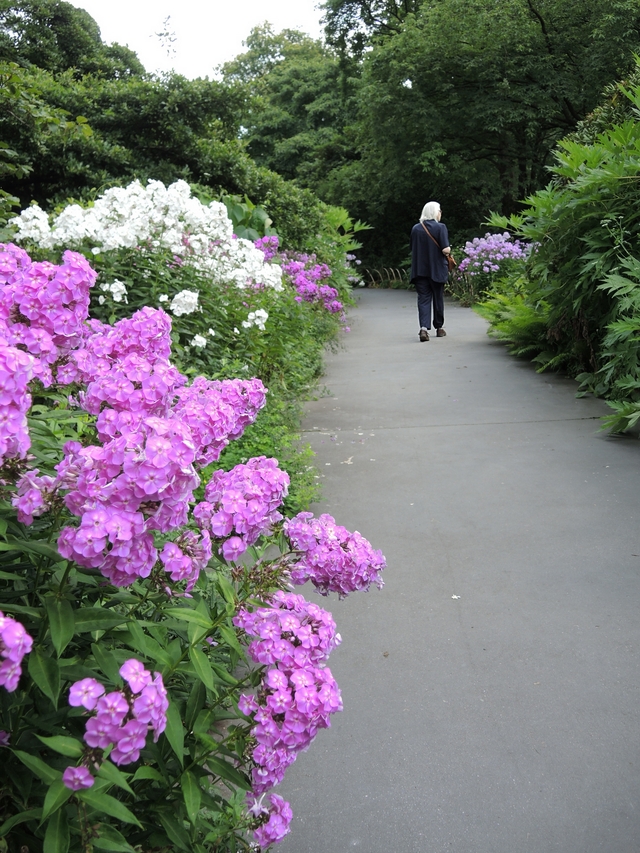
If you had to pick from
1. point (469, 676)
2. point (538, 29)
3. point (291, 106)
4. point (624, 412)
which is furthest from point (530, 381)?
point (291, 106)

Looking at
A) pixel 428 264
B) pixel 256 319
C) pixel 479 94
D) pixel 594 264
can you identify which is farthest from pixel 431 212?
pixel 479 94

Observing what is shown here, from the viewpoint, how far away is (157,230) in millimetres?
6324

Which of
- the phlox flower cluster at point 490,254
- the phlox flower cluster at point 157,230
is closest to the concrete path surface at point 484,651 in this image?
the phlox flower cluster at point 157,230

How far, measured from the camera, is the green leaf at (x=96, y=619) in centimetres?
147

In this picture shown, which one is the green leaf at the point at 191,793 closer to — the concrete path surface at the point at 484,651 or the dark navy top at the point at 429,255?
the concrete path surface at the point at 484,651

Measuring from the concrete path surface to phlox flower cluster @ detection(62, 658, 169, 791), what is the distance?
1121 mm

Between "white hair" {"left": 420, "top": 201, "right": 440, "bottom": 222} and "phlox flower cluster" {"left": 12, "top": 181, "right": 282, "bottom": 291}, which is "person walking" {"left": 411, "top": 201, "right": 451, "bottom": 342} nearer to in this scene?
"white hair" {"left": 420, "top": 201, "right": 440, "bottom": 222}

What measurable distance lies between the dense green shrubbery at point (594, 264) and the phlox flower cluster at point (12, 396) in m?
5.09

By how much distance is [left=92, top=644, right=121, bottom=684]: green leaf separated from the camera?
1438mm

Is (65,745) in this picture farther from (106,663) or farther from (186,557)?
(186,557)

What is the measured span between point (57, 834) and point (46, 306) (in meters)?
1.21

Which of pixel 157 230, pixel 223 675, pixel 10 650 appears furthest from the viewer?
pixel 157 230

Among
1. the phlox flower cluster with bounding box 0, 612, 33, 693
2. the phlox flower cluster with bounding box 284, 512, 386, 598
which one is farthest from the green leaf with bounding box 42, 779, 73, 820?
the phlox flower cluster with bounding box 284, 512, 386, 598

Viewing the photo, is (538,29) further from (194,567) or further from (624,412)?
(194,567)
